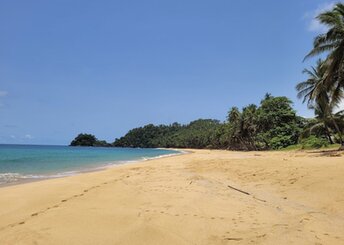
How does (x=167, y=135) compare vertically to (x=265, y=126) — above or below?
above

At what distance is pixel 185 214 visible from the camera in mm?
5941

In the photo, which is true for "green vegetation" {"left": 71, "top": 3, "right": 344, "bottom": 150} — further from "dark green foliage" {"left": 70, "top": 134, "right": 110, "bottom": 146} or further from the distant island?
"dark green foliage" {"left": 70, "top": 134, "right": 110, "bottom": 146}

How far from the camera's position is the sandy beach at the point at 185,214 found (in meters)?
4.61

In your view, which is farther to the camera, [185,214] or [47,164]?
[47,164]

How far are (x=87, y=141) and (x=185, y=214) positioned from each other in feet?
639

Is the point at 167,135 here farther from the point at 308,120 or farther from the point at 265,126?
the point at 308,120

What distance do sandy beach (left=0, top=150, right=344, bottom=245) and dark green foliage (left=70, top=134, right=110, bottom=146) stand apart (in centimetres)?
18974

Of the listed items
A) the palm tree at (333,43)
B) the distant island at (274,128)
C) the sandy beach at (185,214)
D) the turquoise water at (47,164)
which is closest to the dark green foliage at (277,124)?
the distant island at (274,128)

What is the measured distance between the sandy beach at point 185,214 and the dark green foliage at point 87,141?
190 m

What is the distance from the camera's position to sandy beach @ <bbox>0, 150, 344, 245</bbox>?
4.61m

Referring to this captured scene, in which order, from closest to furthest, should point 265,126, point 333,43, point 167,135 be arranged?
point 333,43 < point 265,126 < point 167,135

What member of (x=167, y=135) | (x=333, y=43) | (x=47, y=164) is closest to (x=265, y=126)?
(x=333, y=43)

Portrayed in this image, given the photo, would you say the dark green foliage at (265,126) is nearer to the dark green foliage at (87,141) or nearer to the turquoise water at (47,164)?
the turquoise water at (47,164)

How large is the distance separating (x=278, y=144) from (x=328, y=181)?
42962mm
